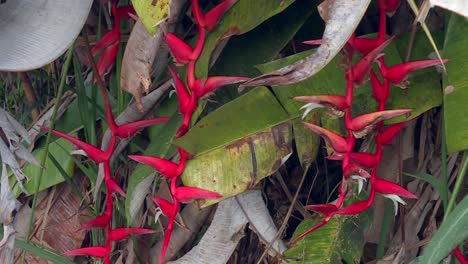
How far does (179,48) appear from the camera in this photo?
2.56 ft

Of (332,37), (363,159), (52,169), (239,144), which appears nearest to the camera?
(332,37)

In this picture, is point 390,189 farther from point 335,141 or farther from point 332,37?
point 332,37

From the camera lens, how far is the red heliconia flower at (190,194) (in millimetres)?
777

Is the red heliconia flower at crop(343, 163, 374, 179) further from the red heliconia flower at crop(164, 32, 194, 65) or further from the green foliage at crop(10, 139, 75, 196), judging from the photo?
the green foliage at crop(10, 139, 75, 196)

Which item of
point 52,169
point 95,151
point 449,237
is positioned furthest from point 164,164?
point 52,169

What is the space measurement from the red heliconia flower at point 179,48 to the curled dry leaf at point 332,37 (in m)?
0.17

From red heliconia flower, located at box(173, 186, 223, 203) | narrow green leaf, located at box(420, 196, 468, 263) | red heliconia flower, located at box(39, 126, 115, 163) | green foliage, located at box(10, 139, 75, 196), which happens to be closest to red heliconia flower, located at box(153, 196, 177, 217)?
red heliconia flower, located at box(173, 186, 223, 203)

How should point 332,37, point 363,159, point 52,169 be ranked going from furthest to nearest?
point 52,169 < point 363,159 < point 332,37

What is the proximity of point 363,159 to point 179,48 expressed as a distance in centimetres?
22

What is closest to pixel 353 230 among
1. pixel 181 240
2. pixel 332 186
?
pixel 332 186

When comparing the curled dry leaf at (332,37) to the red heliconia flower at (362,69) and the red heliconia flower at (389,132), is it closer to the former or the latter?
the red heliconia flower at (362,69)

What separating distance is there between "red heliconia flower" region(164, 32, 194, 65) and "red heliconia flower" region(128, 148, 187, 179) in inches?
3.9

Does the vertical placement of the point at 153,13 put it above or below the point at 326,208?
above

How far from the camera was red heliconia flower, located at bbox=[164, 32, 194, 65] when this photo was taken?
0.78m
